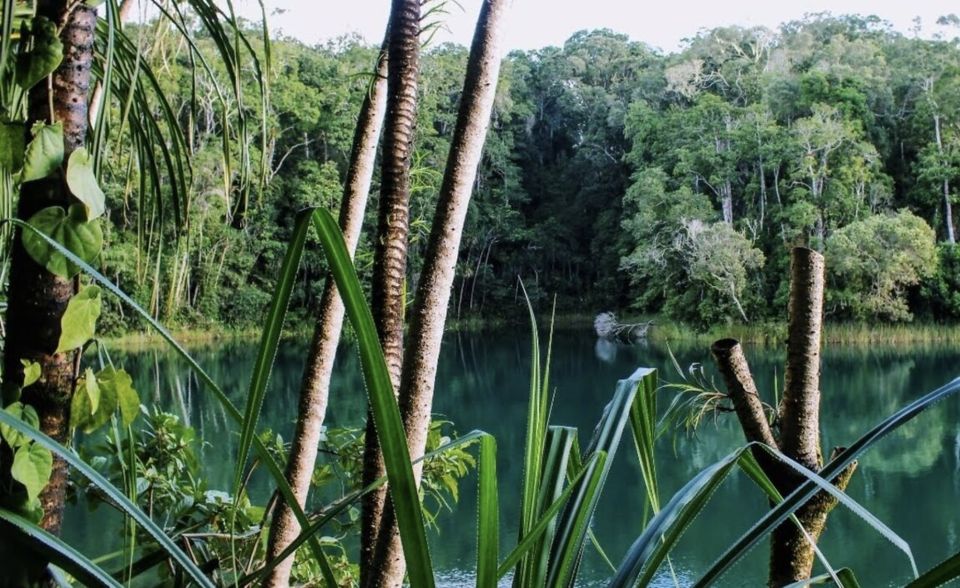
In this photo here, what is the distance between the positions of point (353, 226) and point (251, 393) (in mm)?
1761

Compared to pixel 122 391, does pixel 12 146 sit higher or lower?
higher

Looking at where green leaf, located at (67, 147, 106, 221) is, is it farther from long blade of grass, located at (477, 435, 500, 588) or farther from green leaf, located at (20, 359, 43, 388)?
long blade of grass, located at (477, 435, 500, 588)

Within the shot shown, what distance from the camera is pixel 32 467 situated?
0.49 meters

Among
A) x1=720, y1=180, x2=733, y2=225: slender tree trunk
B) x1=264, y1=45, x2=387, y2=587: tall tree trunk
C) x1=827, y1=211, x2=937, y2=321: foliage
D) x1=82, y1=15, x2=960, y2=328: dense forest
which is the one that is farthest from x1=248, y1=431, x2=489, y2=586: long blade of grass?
x1=720, y1=180, x2=733, y2=225: slender tree trunk

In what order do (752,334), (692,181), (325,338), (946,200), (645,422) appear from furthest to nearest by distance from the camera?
(692,181), (946,200), (752,334), (325,338), (645,422)

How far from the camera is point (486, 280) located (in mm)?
28172

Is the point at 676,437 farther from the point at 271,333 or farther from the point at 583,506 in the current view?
the point at 271,333

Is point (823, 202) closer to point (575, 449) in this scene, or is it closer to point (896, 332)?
point (896, 332)

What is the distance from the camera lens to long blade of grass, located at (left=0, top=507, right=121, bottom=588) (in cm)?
38

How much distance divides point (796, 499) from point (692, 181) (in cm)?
2496

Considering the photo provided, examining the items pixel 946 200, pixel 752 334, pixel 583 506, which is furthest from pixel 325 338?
pixel 946 200

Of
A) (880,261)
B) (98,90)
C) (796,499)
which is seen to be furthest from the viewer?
(880,261)

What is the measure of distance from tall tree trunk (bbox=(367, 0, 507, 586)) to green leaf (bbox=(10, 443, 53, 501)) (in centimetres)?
78

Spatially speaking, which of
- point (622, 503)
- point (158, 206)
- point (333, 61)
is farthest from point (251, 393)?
point (333, 61)
